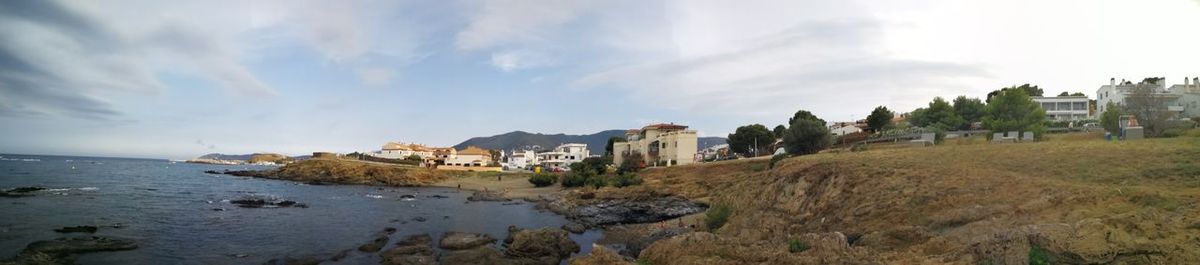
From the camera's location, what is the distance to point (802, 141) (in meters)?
53.1

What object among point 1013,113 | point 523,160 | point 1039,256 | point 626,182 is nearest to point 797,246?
point 1039,256

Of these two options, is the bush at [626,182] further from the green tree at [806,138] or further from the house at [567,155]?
the house at [567,155]

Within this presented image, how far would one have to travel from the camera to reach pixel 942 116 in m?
58.4

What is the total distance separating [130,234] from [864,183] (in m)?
31.0

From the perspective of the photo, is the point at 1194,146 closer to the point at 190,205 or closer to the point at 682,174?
the point at 682,174

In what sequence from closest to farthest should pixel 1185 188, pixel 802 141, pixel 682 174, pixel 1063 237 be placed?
pixel 1063 237, pixel 1185 188, pixel 802 141, pixel 682 174

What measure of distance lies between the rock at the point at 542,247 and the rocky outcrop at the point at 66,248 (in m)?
14.6

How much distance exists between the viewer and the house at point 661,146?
7312 centimetres

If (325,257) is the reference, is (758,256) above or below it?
above

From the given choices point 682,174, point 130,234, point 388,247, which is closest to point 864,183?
point 388,247

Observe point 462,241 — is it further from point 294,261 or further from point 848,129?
point 848,129

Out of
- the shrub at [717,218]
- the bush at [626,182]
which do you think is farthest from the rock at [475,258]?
the bush at [626,182]

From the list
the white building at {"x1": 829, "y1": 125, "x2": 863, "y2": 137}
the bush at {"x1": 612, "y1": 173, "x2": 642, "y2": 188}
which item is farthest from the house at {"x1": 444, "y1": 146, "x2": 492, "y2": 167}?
the white building at {"x1": 829, "y1": 125, "x2": 863, "y2": 137}

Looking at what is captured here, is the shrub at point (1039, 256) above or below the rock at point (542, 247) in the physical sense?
above
